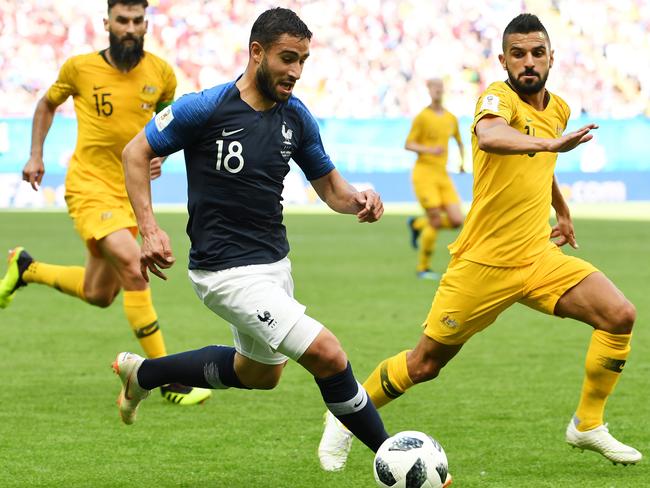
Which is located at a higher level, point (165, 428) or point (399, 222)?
point (165, 428)

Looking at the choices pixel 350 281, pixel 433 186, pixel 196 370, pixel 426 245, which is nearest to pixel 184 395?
pixel 196 370

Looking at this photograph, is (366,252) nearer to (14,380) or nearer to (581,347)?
(581,347)

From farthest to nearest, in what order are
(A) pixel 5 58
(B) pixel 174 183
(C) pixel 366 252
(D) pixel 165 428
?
(A) pixel 5 58, (B) pixel 174 183, (C) pixel 366 252, (D) pixel 165 428

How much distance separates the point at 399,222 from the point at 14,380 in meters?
16.5

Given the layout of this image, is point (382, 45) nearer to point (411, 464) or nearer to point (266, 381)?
point (266, 381)

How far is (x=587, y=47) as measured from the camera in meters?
31.4

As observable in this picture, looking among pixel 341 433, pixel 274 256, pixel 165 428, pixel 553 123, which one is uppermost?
pixel 553 123

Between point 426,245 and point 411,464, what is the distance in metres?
9.93

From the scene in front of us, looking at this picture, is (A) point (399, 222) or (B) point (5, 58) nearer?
(A) point (399, 222)

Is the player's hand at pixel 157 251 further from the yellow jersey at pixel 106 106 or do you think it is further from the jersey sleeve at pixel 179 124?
the yellow jersey at pixel 106 106

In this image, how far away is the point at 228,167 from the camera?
502cm

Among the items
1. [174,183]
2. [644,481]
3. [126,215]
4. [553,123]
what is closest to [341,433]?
[644,481]

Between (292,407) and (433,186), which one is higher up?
(292,407)

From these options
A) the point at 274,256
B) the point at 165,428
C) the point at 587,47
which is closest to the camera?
the point at 274,256
